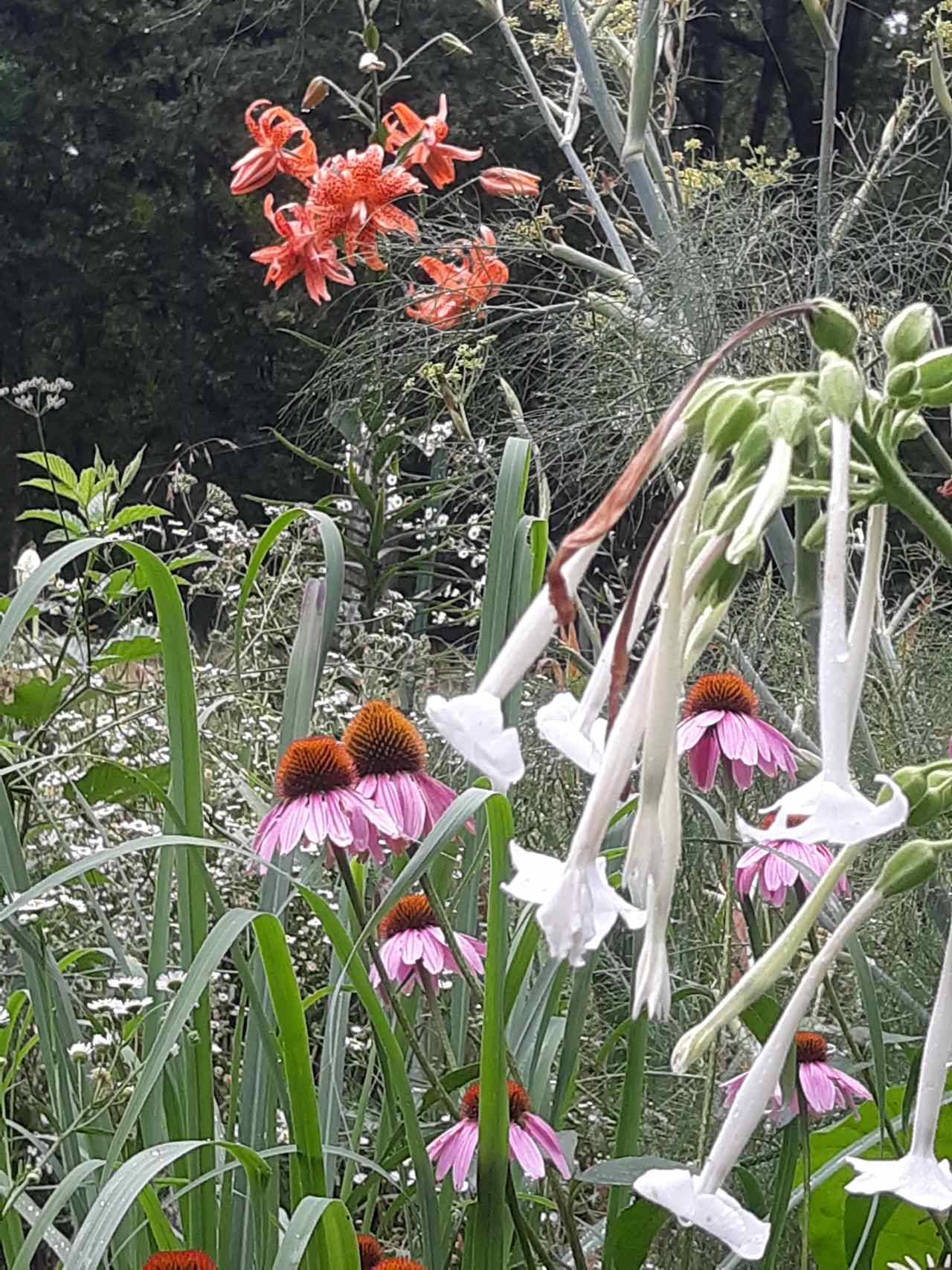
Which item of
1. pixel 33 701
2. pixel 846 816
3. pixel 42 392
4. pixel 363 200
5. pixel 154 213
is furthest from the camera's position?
pixel 154 213

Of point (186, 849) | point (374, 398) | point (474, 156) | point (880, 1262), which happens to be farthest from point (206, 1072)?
point (474, 156)

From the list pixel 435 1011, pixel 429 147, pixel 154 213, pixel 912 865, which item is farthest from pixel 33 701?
pixel 154 213

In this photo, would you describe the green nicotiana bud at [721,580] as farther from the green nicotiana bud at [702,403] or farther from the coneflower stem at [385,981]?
the coneflower stem at [385,981]

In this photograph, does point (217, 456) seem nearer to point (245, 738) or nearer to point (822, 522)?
point (245, 738)

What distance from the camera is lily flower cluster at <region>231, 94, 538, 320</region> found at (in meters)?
1.74

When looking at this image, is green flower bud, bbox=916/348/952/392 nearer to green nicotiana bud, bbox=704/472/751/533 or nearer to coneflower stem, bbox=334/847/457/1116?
green nicotiana bud, bbox=704/472/751/533

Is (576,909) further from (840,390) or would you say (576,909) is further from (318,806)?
(318,806)

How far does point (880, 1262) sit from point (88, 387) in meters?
9.75

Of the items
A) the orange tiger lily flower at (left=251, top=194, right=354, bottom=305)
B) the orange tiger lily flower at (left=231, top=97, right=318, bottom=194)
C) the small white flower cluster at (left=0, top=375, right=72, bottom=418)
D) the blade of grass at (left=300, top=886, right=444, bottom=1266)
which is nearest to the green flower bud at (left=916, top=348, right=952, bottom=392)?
the blade of grass at (left=300, top=886, right=444, bottom=1266)

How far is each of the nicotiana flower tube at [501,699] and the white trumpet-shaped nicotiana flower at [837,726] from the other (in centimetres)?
4

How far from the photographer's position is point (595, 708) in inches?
13.3

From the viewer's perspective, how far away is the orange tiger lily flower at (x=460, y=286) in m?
1.68

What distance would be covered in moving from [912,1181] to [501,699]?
0.50 feet

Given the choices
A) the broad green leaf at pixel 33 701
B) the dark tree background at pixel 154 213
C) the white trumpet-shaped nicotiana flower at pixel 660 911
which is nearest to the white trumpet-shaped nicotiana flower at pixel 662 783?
the white trumpet-shaped nicotiana flower at pixel 660 911
